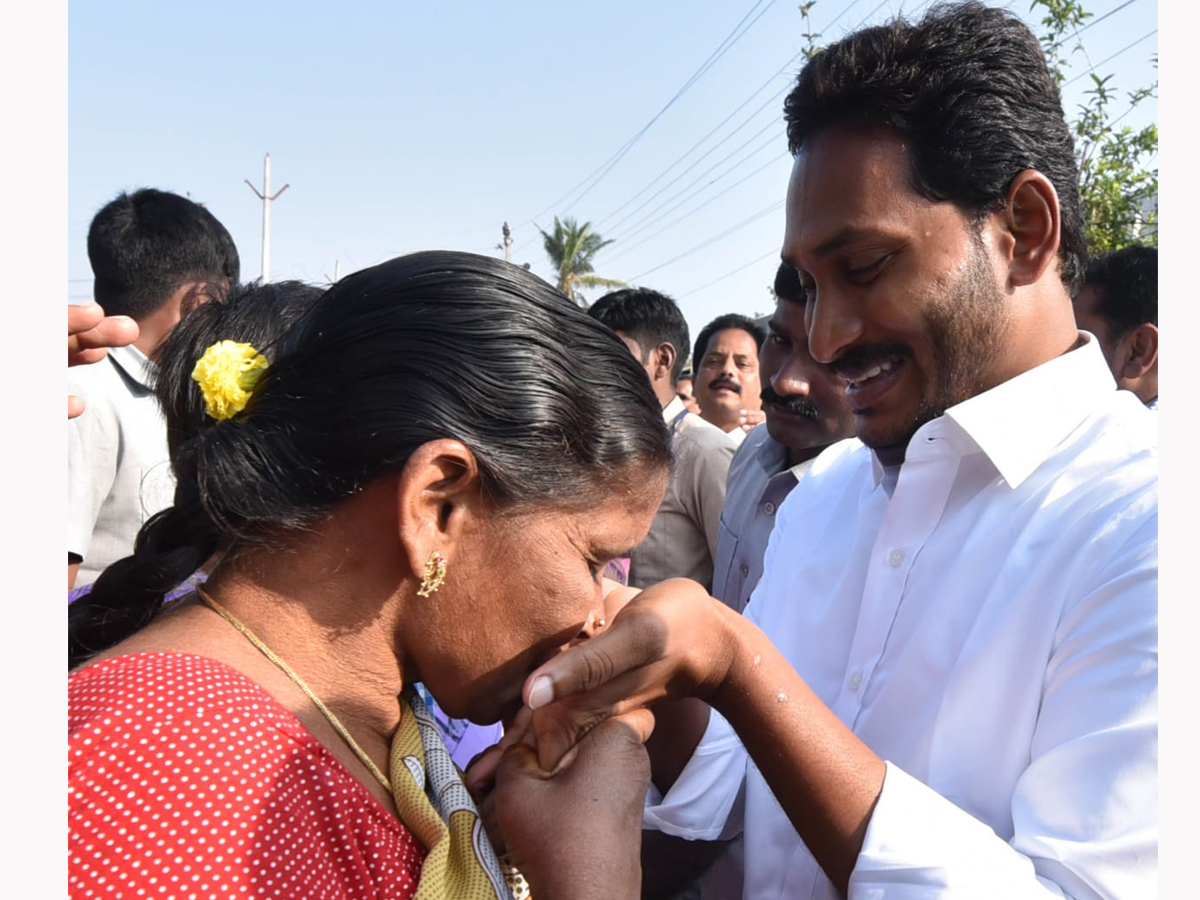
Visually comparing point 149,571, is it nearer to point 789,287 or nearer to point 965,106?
point 965,106

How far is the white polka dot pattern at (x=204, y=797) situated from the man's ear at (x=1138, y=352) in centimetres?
528

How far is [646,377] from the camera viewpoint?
1969 millimetres

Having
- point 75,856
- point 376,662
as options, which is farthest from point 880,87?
point 75,856

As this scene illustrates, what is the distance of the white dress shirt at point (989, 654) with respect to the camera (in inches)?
62.1

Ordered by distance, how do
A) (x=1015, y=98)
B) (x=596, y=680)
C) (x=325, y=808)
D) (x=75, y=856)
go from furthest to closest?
(x=1015, y=98) → (x=596, y=680) → (x=325, y=808) → (x=75, y=856)

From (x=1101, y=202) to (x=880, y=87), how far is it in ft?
30.7

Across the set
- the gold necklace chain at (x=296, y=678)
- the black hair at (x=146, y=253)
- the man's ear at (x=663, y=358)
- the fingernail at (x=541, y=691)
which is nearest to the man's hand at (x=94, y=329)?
the gold necklace chain at (x=296, y=678)

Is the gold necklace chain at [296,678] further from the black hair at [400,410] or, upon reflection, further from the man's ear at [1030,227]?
the man's ear at [1030,227]

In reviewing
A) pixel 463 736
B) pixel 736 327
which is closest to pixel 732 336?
pixel 736 327

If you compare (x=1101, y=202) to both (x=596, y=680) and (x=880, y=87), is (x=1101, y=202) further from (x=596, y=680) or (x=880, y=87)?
(x=596, y=680)

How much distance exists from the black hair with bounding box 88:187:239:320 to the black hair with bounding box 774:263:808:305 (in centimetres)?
279

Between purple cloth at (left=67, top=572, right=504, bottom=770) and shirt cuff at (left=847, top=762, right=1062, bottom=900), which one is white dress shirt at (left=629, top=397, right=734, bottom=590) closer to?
purple cloth at (left=67, top=572, right=504, bottom=770)

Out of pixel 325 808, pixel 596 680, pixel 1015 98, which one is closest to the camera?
pixel 325 808

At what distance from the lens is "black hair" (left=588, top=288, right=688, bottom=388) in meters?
7.25
